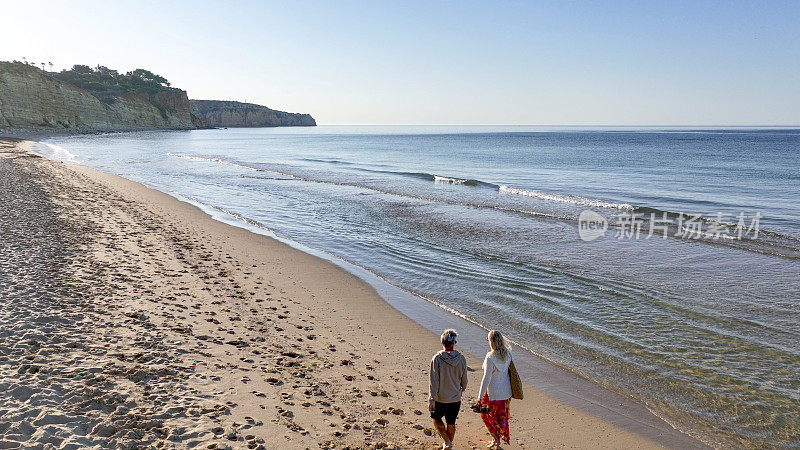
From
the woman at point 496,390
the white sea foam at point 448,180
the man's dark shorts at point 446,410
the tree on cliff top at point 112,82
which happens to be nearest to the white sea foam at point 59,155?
the white sea foam at point 448,180

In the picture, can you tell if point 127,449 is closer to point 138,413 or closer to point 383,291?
point 138,413

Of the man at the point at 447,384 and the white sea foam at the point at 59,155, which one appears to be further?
the white sea foam at the point at 59,155

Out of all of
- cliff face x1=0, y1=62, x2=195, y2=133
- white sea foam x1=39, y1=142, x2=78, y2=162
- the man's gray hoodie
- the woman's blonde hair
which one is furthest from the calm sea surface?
cliff face x1=0, y1=62, x2=195, y2=133

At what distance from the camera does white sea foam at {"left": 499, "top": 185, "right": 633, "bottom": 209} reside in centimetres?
2471

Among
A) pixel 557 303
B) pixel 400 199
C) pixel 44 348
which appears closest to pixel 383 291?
pixel 557 303

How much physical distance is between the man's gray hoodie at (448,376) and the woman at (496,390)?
33cm

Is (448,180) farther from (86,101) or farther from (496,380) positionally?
(86,101)

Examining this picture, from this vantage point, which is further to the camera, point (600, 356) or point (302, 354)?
point (600, 356)

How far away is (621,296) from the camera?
36.8 ft

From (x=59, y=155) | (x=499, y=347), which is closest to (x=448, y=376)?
(x=499, y=347)

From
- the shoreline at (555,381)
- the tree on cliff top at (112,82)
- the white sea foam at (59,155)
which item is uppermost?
the tree on cliff top at (112,82)

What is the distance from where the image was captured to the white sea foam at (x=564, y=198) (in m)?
24.7

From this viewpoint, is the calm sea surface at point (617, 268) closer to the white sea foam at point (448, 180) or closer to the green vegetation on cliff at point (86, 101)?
the white sea foam at point (448, 180)

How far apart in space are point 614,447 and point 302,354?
4.37m
